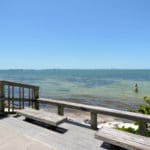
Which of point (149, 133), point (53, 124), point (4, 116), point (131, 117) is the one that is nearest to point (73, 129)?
point (53, 124)

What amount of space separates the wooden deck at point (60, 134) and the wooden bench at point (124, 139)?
266 millimetres

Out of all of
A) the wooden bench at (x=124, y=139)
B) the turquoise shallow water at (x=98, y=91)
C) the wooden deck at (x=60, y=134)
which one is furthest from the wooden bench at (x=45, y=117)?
the turquoise shallow water at (x=98, y=91)

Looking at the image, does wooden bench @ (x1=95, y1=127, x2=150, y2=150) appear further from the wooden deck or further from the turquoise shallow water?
the turquoise shallow water

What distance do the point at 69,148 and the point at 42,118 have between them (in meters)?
1.19

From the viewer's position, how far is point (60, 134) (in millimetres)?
3969

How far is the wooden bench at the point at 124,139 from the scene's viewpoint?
290cm

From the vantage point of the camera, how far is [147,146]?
286 centimetres

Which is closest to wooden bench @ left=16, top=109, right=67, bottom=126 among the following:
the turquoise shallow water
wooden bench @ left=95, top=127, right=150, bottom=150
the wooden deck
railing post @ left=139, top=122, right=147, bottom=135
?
the wooden deck

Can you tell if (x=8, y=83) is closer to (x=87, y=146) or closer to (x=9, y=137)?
(x=9, y=137)

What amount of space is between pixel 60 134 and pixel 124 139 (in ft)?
4.63

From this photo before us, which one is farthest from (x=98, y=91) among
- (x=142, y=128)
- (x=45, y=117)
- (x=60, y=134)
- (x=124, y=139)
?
(x=124, y=139)

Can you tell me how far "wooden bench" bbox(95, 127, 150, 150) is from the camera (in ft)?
9.52

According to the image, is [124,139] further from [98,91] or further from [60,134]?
[98,91]

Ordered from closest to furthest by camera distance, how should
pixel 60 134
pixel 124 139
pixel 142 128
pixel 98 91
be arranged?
1. pixel 124 139
2. pixel 142 128
3. pixel 60 134
4. pixel 98 91
